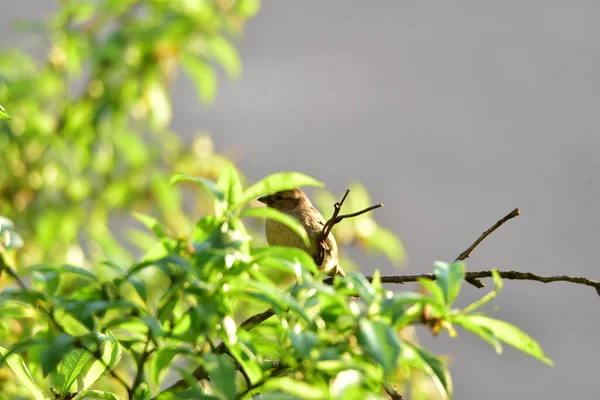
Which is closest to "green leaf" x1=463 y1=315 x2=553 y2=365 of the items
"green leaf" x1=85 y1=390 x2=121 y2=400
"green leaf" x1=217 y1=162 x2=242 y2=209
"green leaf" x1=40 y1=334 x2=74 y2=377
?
"green leaf" x1=217 y1=162 x2=242 y2=209

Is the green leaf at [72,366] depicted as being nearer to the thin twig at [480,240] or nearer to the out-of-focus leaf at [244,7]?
the thin twig at [480,240]

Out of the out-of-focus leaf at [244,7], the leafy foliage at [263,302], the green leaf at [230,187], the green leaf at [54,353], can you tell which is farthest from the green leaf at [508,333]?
the out-of-focus leaf at [244,7]

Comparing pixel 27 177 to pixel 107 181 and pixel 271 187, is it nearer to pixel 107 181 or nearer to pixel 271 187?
pixel 107 181

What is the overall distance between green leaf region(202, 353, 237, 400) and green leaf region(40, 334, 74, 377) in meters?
0.17

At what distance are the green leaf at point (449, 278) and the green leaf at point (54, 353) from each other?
0.48m

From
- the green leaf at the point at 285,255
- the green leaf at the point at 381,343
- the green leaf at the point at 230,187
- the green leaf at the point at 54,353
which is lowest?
the green leaf at the point at 54,353

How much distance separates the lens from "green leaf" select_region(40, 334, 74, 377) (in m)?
0.98

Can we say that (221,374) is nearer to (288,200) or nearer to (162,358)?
(162,358)

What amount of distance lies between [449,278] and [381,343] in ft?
0.62

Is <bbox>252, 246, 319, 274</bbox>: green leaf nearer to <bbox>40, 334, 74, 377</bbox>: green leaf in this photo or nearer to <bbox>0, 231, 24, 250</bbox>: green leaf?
<bbox>40, 334, 74, 377</bbox>: green leaf

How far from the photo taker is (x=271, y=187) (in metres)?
1.21

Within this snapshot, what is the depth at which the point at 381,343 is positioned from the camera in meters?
0.96

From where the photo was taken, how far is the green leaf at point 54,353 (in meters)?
0.98

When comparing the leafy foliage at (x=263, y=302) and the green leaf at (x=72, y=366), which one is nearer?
the leafy foliage at (x=263, y=302)
